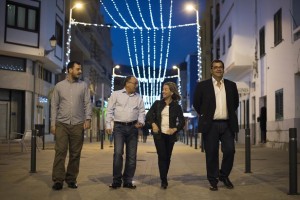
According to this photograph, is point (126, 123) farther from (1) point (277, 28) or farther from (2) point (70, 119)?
(1) point (277, 28)

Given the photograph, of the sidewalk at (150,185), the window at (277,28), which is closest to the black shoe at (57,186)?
the sidewalk at (150,185)

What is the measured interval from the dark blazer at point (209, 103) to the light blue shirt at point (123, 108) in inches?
39.7

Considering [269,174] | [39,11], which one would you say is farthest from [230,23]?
[269,174]

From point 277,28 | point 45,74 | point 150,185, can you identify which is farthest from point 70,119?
point 45,74

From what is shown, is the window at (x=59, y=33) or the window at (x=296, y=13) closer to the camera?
the window at (x=296, y=13)

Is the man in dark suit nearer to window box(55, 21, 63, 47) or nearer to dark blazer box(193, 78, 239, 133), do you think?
dark blazer box(193, 78, 239, 133)

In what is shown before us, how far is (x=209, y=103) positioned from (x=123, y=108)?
1.45 meters

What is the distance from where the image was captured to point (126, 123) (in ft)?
29.2

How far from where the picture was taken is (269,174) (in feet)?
36.6

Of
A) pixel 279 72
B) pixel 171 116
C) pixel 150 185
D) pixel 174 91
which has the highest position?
pixel 279 72

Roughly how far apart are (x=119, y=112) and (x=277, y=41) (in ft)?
50.4

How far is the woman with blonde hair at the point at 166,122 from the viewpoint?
352 inches

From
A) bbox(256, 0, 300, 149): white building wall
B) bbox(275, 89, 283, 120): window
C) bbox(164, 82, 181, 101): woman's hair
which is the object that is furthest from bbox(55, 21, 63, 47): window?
bbox(164, 82, 181, 101): woman's hair

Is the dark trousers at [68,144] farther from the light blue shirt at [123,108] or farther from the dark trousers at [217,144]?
the dark trousers at [217,144]
